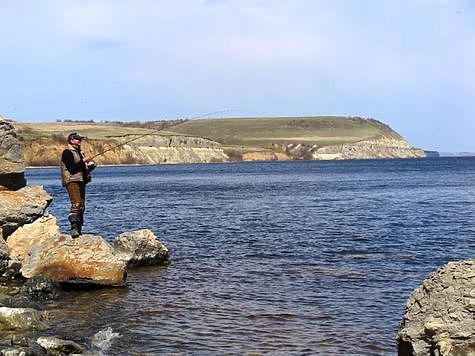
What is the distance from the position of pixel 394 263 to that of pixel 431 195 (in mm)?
32990

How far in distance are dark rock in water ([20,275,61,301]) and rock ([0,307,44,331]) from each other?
2.26 meters

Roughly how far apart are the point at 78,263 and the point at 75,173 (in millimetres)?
2323

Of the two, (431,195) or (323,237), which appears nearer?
(323,237)

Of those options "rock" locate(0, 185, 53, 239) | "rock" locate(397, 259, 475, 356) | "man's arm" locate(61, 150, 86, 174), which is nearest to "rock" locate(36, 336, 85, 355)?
"rock" locate(397, 259, 475, 356)

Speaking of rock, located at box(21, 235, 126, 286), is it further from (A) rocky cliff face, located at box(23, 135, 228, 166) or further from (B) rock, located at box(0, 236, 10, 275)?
(A) rocky cliff face, located at box(23, 135, 228, 166)

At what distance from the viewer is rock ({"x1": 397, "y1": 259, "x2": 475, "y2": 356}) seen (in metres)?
7.92

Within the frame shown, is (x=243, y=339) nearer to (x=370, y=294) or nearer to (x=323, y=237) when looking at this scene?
(x=370, y=294)

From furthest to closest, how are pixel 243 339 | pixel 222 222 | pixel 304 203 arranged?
1. pixel 304 203
2. pixel 222 222
3. pixel 243 339

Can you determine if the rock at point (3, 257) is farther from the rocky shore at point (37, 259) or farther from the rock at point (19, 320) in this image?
the rock at point (19, 320)

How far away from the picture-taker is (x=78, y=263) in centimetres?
1573

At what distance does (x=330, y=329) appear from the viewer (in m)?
12.6

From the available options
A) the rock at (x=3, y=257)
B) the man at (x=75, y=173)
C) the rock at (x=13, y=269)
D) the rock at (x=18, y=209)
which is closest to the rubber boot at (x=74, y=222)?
the man at (x=75, y=173)

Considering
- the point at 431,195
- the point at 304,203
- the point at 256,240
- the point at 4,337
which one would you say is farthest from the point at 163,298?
the point at 431,195

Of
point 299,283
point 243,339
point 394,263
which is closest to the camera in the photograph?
point 243,339
